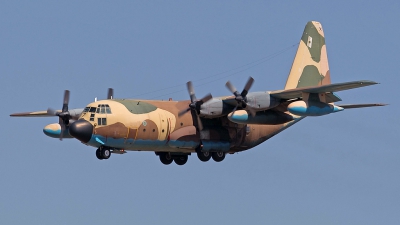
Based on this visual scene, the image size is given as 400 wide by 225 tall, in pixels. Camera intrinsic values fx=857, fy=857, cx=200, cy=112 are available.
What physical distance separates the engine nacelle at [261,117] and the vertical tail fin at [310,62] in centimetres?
369

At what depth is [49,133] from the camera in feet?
116

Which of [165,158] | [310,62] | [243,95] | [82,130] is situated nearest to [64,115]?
[82,130]

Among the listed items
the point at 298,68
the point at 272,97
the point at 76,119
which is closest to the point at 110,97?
the point at 76,119

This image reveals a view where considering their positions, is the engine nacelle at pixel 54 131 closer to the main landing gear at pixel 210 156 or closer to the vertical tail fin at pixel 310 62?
the main landing gear at pixel 210 156

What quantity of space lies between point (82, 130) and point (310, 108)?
8791 mm

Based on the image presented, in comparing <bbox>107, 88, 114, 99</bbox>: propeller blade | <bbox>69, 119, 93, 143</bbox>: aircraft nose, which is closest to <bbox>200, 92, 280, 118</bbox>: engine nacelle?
<bbox>107, 88, 114, 99</bbox>: propeller blade

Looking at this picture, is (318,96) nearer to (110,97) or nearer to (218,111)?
(218,111)

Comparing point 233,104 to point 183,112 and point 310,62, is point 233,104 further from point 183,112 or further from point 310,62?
point 310,62

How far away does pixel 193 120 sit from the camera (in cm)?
3509

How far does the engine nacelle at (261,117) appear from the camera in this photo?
33.4 meters

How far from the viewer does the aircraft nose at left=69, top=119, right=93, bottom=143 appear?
32.0 metres

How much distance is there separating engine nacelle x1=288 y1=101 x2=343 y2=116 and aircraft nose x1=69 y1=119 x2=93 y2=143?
7671 millimetres

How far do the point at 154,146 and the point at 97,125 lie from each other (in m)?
2.69

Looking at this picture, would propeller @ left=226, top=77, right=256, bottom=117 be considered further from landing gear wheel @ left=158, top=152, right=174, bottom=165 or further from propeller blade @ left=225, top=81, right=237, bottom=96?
landing gear wheel @ left=158, top=152, right=174, bottom=165
